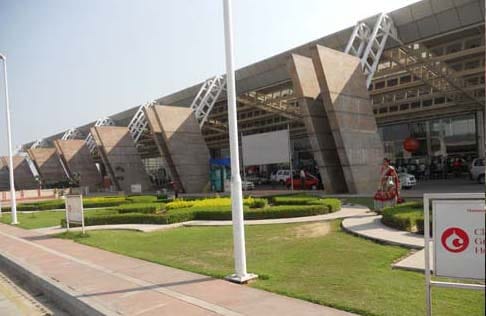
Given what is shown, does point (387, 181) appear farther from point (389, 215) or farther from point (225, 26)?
point (225, 26)

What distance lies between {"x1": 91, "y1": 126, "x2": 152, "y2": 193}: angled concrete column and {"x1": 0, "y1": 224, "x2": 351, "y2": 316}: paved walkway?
39.2 metres

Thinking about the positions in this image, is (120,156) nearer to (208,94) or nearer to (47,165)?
(208,94)

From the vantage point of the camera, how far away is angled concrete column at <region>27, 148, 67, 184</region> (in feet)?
227

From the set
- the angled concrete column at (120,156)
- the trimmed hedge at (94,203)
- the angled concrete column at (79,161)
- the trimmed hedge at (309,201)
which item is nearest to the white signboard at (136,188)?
the angled concrete column at (120,156)

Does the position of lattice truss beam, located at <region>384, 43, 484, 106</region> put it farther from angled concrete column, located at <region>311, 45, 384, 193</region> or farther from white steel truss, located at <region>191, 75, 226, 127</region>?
white steel truss, located at <region>191, 75, 226, 127</region>

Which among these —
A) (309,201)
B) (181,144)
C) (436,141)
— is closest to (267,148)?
(309,201)

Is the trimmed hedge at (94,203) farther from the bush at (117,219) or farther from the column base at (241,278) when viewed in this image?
the column base at (241,278)

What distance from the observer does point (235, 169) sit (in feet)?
24.0

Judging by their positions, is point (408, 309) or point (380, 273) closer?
point (408, 309)

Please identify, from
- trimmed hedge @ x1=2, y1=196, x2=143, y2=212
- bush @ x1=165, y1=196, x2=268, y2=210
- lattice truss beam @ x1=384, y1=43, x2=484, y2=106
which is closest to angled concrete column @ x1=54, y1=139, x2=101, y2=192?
trimmed hedge @ x1=2, y1=196, x2=143, y2=212

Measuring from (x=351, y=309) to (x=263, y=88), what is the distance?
3582cm

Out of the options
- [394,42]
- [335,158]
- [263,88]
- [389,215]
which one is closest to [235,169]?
[389,215]

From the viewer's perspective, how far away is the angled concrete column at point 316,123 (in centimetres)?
2473

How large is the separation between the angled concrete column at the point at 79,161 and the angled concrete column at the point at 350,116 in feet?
150
